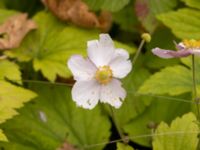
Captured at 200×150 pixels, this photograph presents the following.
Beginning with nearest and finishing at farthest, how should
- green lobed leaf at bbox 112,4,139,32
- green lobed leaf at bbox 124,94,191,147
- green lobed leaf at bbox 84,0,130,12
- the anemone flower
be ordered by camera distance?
1. the anemone flower
2. green lobed leaf at bbox 124,94,191,147
3. green lobed leaf at bbox 84,0,130,12
4. green lobed leaf at bbox 112,4,139,32

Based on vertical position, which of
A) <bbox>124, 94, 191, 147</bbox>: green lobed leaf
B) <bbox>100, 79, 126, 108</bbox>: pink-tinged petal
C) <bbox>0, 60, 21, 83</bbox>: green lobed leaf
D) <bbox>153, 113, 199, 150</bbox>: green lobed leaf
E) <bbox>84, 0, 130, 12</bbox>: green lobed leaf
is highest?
<bbox>100, 79, 126, 108</bbox>: pink-tinged petal

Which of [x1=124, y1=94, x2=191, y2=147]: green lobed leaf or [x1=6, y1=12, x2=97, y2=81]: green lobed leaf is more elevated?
[x1=6, y1=12, x2=97, y2=81]: green lobed leaf

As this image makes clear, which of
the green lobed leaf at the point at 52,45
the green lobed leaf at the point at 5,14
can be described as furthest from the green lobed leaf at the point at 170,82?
the green lobed leaf at the point at 5,14

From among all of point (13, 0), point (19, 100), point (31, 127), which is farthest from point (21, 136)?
point (13, 0)

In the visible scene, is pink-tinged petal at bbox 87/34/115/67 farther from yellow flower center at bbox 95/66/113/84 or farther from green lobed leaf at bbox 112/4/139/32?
green lobed leaf at bbox 112/4/139/32

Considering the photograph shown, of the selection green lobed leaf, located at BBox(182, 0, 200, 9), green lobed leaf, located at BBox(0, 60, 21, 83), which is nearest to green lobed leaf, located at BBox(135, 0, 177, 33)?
green lobed leaf, located at BBox(182, 0, 200, 9)
